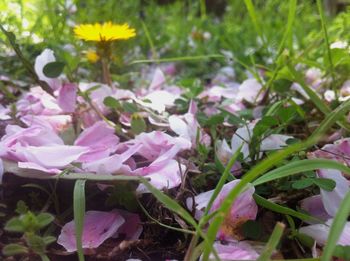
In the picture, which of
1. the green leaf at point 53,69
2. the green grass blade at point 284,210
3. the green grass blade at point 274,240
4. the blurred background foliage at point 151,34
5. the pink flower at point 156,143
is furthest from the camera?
the blurred background foliage at point 151,34

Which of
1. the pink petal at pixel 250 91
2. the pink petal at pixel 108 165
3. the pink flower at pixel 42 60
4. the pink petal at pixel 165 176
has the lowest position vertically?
the pink petal at pixel 165 176

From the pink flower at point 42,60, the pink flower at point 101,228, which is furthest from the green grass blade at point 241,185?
the pink flower at point 42,60

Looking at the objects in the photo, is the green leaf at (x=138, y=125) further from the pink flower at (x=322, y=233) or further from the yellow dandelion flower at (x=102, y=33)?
the pink flower at (x=322, y=233)

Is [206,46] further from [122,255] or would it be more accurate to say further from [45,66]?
[122,255]

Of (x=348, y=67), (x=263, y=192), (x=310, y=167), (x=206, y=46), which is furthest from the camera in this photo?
(x=206, y=46)

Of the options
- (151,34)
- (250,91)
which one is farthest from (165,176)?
(151,34)

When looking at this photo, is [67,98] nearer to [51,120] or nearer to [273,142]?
[51,120]

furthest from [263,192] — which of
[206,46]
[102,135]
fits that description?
[206,46]
